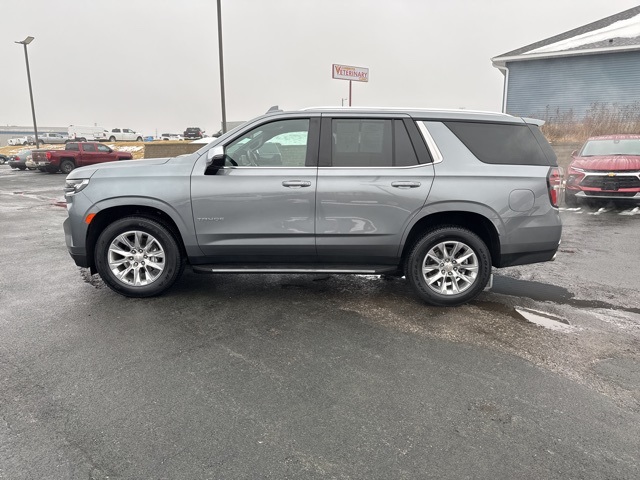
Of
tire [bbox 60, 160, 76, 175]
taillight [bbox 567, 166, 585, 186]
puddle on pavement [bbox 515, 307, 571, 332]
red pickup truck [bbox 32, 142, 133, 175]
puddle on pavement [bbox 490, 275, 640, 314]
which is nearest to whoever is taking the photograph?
puddle on pavement [bbox 515, 307, 571, 332]

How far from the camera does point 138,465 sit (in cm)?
225

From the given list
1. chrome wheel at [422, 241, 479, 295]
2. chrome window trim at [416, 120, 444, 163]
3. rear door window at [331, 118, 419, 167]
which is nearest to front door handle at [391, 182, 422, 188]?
rear door window at [331, 118, 419, 167]

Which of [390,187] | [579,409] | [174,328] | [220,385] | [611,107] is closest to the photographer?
[579,409]

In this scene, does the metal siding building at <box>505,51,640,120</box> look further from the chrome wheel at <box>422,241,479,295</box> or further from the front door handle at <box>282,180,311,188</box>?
the front door handle at <box>282,180,311,188</box>

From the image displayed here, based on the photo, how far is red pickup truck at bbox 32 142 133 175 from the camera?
2384 centimetres

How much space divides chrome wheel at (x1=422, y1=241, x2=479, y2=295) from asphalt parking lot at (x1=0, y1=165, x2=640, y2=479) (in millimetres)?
271

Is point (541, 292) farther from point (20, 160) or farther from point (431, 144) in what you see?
point (20, 160)

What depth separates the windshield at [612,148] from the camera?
11.0 meters

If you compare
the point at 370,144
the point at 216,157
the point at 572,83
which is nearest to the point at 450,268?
the point at 370,144

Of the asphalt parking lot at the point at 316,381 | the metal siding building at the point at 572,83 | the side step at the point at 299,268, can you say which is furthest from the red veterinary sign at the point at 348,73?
the side step at the point at 299,268

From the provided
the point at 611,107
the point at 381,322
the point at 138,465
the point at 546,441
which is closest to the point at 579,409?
the point at 546,441

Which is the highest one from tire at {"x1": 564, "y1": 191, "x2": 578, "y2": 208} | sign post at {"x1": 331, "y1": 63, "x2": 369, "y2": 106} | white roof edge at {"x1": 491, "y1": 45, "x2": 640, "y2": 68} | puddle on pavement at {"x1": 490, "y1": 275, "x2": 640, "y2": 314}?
white roof edge at {"x1": 491, "y1": 45, "x2": 640, "y2": 68}

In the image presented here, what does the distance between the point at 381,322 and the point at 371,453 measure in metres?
1.81

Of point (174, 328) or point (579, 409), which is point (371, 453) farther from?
point (174, 328)
